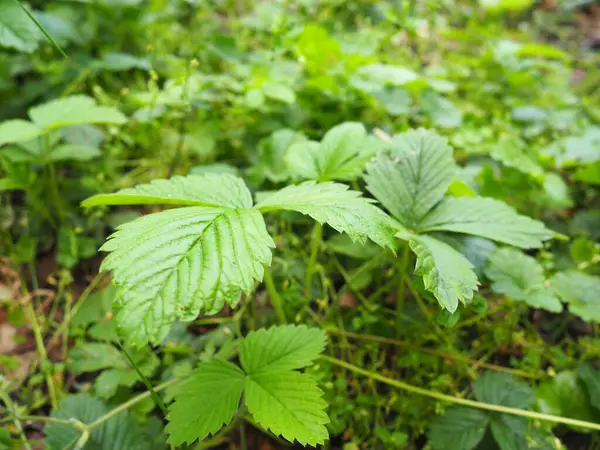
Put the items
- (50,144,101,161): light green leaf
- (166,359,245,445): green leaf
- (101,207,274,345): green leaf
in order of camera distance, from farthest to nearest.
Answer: (50,144,101,161): light green leaf → (166,359,245,445): green leaf → (101,207,274,345): green leaf

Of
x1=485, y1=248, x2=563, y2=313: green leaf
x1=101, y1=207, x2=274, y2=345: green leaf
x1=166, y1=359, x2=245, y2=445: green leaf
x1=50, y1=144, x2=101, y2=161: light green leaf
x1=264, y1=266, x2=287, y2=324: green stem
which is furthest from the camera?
x1=50, y1=144, x2=101, y2=161: light green leaf

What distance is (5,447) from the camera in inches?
38.1

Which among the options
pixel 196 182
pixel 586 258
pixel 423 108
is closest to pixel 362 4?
pixel 423 108

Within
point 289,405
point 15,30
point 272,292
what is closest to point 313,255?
point 272,292

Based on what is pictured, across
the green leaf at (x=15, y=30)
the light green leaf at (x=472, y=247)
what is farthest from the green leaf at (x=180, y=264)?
the green leaf at (x=15, y=30)

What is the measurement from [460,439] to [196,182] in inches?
33.1

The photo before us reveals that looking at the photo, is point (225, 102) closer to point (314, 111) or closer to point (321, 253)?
point (314, 111)

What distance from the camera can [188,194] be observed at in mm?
955

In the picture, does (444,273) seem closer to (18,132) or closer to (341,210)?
(341,210)

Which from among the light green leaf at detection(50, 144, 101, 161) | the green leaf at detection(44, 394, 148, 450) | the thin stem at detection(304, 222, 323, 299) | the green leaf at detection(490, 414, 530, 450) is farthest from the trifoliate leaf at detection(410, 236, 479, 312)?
the light green leaf at detection(50, 144, 101, 161)

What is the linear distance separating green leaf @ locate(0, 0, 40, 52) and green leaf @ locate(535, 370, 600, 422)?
5.63ft

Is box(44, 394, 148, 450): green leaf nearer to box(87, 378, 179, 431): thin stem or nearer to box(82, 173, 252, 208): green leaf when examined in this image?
box(87, 378, 179, 431): thin stem

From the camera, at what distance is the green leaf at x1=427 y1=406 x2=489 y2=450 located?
3.48ft

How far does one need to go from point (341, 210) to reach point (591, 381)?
838mm
